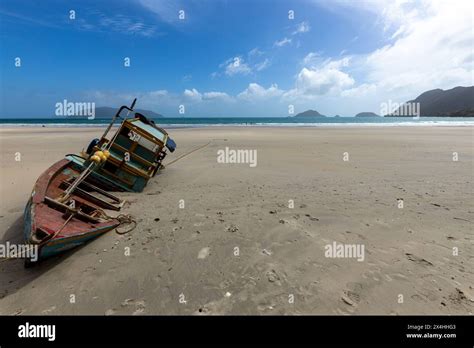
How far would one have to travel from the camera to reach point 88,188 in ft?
24.8

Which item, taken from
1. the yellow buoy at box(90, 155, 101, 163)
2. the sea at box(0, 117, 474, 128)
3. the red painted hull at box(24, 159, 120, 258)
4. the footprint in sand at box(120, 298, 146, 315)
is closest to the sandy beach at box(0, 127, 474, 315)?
the footprint in sand at box(120, 298, 146, 315)

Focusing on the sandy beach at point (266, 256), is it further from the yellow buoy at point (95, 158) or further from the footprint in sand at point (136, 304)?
the yellow buoy at point (95, 158)

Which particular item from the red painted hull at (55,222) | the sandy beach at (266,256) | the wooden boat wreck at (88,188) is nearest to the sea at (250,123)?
the wooden boat wreck at (88,188)

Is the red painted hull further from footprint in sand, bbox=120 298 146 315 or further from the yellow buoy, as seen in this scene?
footprint in sand, bbox=120 298 146 315

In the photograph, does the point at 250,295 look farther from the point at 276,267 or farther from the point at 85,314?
the point at 85,314

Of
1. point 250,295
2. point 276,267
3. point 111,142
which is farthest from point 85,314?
point 111,142

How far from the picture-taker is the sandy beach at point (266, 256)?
3.55 metres

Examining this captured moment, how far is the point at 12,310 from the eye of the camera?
3455mm

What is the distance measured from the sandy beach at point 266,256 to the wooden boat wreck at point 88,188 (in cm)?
41

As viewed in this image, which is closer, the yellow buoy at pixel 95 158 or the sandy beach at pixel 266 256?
the sandy beach at pixel 266 256

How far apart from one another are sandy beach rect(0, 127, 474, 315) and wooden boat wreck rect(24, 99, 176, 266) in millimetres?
414

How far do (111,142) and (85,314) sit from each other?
5.94 meters

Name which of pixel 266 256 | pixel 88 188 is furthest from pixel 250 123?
pixel 266 256

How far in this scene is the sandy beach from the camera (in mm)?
3555
